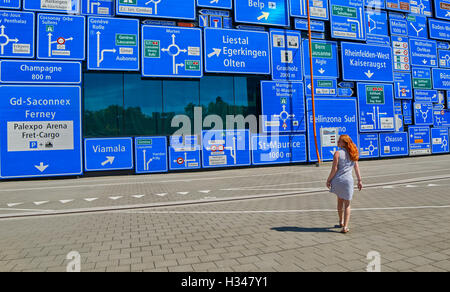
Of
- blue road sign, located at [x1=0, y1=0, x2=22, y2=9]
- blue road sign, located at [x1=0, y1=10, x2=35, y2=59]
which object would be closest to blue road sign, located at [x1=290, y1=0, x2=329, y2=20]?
blue road sign, located at [x1=0, y1=10, x2=35, y2=59]

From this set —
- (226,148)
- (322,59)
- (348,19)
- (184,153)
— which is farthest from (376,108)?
(184,153)

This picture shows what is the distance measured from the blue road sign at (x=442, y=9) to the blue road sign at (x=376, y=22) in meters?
5.95

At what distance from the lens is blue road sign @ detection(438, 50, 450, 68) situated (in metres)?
24.3

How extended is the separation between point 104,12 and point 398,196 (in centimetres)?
1740

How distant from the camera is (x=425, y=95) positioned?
76.3 feet

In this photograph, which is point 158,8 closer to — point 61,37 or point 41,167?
point 61,37

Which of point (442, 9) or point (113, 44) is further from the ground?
point (442, 9)

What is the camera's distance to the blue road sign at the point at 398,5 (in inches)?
883

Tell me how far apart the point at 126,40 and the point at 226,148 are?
8718 millimetres

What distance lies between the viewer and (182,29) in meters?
17.5

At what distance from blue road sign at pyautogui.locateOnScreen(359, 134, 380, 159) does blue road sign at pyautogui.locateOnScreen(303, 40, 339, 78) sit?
5.07m

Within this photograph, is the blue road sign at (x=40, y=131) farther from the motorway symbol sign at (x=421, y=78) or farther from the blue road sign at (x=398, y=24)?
the motorway symbol sign at (x=421, y=78)

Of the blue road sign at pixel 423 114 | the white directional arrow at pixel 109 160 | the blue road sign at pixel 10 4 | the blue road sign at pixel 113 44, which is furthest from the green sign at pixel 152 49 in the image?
the blue road sign at pixel 423 114
